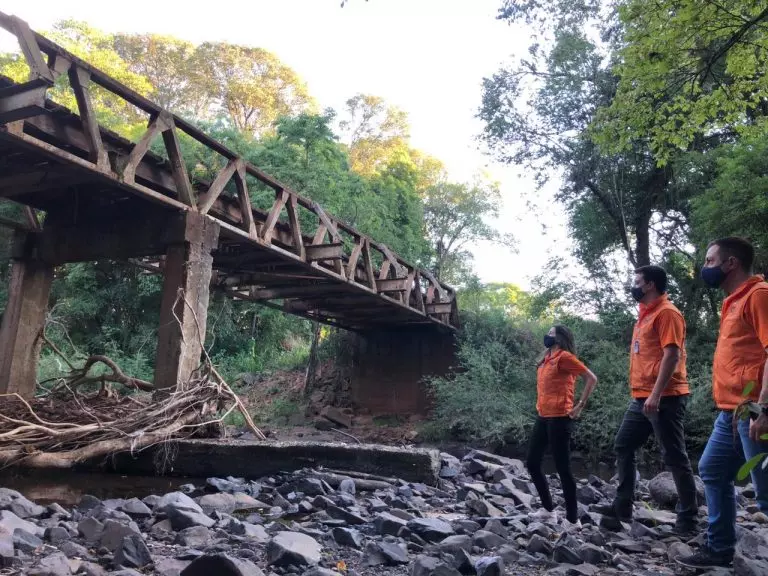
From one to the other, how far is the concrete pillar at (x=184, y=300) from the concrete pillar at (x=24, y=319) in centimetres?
286

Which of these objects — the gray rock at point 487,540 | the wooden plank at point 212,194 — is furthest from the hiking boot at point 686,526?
the wooden plank at point 212,194

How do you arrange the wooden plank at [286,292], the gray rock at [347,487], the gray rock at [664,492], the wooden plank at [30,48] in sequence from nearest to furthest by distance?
the wooden plank at [30,48] → the gray rock at [347,487] → the gray rock at [664,492] → the wooden plank at [286,292]

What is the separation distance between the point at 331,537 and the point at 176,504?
1276 millimetres

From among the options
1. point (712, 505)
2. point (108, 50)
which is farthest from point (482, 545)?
point (108, 50)

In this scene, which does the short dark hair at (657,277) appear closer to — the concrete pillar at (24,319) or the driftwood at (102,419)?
the driftwood at (102,419)

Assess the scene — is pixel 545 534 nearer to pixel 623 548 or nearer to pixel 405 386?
pixel 623 548

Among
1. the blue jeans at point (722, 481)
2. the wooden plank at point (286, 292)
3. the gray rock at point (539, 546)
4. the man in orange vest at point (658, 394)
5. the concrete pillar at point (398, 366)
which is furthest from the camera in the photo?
the concrete pillar at point (398, 366)

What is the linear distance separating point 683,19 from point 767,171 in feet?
29.2

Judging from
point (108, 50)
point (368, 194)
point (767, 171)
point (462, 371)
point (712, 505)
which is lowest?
point (712, 505)

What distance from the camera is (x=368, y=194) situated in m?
23.5

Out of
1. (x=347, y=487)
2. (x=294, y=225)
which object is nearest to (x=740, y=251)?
(x=347, y=487)

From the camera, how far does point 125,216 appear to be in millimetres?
8945

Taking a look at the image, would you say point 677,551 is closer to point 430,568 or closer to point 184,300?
point 430,568

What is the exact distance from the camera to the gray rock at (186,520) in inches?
167
